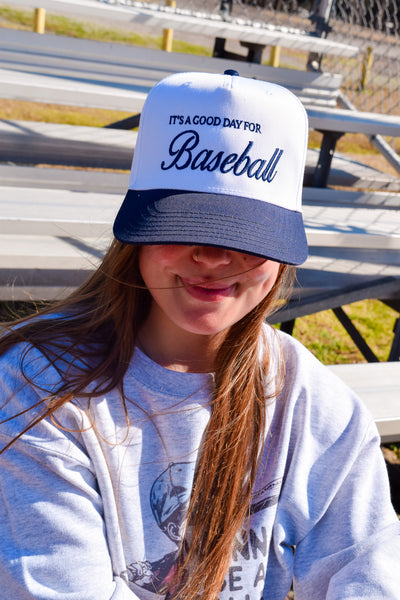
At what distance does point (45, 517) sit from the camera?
3.02 ft

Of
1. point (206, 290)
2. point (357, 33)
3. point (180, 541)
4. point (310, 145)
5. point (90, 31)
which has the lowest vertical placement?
point (310, 145)

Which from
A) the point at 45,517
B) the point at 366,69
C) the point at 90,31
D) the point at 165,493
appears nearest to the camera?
the point at 45,517

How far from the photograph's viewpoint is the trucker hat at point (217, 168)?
95cm

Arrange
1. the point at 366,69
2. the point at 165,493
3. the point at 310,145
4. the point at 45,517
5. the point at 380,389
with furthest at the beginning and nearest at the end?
the point at 310,145 → the point at 366,69 → the point at 380,389 → the point at 165,493 → the point at 45,517

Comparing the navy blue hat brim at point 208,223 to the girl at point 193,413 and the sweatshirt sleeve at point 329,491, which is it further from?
the sweatshirt sleeve at point 329,491

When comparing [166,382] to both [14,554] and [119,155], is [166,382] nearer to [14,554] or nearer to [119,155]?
[14,554]

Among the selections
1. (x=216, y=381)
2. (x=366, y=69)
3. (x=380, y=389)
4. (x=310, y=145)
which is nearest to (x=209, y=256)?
(x=216, y=381)

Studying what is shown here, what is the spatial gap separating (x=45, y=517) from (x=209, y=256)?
0.44 metres

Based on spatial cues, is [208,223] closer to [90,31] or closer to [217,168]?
[217,168]

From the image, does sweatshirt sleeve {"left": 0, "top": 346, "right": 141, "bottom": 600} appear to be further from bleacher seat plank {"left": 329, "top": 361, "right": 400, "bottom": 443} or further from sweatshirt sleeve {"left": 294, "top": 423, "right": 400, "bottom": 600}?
bleacher seat plank {"left": 329, "top": 361, "right": 400, "bottom": 443}

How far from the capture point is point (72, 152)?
129 inches

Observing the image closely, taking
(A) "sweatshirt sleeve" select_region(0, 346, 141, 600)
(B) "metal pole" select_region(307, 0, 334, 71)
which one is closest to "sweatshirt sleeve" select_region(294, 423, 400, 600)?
(A) "sweatshirt sleeve" select_region(0, 346, 141, 600)

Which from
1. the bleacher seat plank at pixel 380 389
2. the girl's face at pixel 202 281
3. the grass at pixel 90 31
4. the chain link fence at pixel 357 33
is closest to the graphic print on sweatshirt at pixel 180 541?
the girl's face at pixel 202 281

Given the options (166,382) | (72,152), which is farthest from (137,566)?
(72,152)
